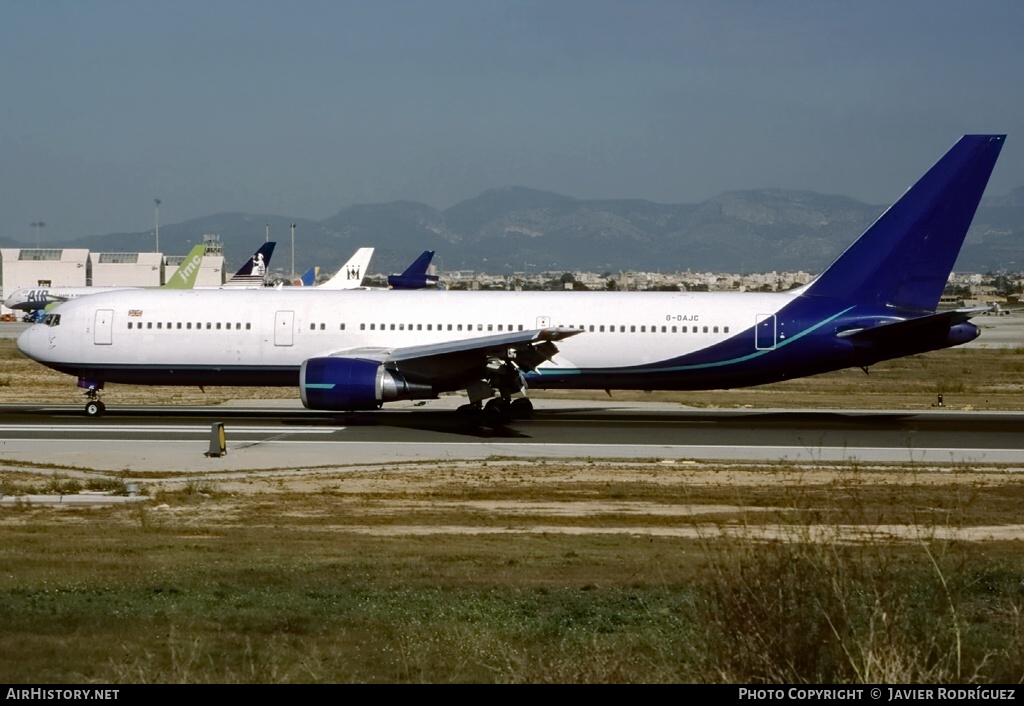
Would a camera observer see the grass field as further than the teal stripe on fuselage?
No

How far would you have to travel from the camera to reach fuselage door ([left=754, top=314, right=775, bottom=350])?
3291 cm

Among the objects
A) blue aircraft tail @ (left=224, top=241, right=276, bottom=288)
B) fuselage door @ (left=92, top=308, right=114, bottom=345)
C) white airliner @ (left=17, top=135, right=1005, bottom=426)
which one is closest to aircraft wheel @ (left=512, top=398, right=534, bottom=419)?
white airliner @ (left=17, top=135, right=1005, bottom=426)

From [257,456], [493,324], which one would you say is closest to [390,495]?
[257,456]

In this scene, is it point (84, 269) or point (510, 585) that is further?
point (84, 269)

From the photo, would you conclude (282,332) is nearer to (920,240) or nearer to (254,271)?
(920,240)

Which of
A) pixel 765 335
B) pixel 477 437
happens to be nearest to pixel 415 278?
pixel 765 335

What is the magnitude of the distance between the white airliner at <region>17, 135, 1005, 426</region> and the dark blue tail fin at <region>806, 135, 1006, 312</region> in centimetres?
4

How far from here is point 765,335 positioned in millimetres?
32906

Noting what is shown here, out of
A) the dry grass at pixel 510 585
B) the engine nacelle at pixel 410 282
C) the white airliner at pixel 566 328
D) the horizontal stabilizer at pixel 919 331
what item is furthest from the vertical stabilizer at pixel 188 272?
the dry grass at pixel 510 585

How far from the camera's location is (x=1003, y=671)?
8.67m

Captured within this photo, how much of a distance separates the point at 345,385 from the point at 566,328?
6.80 m

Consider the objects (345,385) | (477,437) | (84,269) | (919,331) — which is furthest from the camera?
(84,269)

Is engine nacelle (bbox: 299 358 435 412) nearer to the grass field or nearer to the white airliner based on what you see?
the white airliner

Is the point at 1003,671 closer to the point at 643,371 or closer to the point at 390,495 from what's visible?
the point at 390,495
